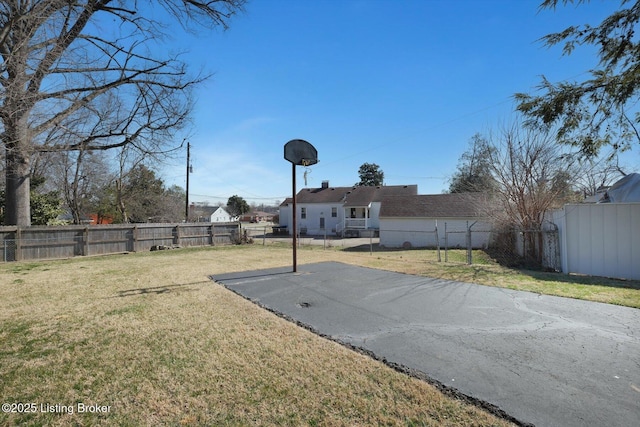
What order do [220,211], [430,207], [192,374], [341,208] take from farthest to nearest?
[220,211]
[341,208]
[430,207]
[192,374]

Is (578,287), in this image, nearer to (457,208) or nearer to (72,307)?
(72,307)

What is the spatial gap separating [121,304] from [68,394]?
9.95 feet

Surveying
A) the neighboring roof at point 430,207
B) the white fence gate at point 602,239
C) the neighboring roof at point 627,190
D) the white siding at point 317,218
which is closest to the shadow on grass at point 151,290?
the white fence gate at point 602,239

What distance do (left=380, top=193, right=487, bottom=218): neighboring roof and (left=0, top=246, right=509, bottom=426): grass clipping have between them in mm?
19223

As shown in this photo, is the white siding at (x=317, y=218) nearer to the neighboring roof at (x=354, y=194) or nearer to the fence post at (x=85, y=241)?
the neighboring roof at (x=354, y=194)

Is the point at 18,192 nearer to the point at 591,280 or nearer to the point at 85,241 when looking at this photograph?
the point at 85,241

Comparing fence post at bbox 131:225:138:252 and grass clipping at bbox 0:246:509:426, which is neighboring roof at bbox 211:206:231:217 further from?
grass clipping at bbox 0:246:509:426

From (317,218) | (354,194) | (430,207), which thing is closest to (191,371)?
(430,207)

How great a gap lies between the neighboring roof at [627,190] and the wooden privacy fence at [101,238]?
1779 centimetres

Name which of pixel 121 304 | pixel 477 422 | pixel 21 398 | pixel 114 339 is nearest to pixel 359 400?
pixel 477 422

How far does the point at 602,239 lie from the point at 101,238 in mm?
17996

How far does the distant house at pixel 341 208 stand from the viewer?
32.2m

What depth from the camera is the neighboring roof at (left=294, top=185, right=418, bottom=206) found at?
3328 centimetres

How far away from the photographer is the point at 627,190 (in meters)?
10.4
